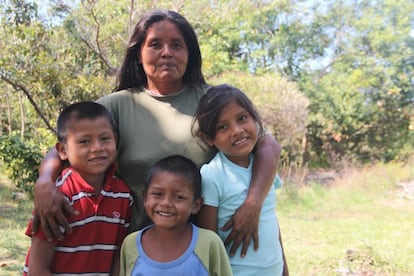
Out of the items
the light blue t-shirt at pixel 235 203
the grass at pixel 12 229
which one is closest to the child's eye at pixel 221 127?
the light blue t-shirt at pixel 235 203

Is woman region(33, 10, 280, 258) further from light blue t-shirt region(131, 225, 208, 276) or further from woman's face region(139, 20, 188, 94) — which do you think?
light blue t-shirt region(131, 225, 208, 276)

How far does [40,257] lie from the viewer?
159 cm

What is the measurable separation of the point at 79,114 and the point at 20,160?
731cm

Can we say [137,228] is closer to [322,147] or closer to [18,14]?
[18,14]

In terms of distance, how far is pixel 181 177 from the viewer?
5.38ft

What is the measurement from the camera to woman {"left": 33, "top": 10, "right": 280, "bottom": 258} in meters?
1.73

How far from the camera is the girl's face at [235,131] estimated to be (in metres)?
1.75

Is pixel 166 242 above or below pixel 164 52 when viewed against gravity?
below

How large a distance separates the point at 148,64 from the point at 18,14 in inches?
269

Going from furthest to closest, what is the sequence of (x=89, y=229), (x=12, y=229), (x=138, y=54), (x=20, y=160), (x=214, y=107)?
(x=20, y=160) < (x=12, y=229) < (x=138, y=54) < (x=214, y=107) < (x=89, y=229)

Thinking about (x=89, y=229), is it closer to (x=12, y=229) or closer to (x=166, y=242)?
(x=166, y=242)

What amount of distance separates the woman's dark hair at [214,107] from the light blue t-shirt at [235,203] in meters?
0.13

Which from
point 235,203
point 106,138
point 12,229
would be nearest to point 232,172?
point 235,203

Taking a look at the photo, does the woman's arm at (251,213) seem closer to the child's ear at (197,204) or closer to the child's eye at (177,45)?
the child's ear at (197,204)
